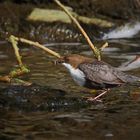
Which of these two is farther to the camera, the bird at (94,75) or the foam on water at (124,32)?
the foam on water at (124,32)

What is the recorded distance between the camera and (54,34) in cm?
1187

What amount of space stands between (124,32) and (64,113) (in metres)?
6.32

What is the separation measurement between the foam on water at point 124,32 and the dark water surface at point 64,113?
4140mm

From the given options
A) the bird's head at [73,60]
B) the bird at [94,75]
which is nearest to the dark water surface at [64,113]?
the bird at [94,75]

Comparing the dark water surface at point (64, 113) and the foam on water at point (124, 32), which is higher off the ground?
the foam on water at point (124, 32)

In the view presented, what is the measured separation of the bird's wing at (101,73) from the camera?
618 cm

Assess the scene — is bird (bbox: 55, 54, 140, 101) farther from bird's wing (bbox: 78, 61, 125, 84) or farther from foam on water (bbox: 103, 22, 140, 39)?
foam on water (bbox: 103, 22, 140, 39)

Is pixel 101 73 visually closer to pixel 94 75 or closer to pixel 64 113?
pixel 94 75

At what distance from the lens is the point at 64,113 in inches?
232

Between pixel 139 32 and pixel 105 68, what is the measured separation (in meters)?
5.86

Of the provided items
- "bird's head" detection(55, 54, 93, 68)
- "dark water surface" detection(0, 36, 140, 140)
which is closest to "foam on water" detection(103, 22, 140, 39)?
"dark water surface" detection(0, 36, 140, 140)

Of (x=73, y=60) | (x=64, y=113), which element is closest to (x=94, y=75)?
(x=73, y=60)

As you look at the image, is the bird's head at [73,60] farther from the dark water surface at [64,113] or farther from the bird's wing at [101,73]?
the dark water surface at [64,113]

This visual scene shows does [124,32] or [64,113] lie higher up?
[124,32]
